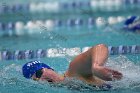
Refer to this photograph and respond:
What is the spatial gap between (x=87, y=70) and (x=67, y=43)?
284cm

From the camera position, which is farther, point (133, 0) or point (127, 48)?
point (133, 0)

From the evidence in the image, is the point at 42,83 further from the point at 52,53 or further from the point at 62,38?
the point at 62,38

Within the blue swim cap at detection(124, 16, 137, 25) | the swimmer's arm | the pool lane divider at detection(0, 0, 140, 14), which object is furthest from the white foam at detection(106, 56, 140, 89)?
the pool lane divider at detection(0, 0, 140, 14)

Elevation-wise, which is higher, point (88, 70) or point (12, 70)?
point (88, 70)

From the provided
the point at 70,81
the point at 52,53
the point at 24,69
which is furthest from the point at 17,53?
the point at 70,81

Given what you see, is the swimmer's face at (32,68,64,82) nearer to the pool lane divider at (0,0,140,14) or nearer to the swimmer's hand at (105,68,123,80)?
the swimmer's hand at (105,68,123,80)

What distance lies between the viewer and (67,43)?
18.2 feet

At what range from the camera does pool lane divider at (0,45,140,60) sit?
4906 mm

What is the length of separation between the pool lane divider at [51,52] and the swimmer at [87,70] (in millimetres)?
1787

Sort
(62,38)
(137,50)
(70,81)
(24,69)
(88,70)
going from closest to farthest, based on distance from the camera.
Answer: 1. (88,70)
2. (70,81)
3. (24,69)
4. (137,50)
5. (62,38)

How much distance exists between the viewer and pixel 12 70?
13.3 ft

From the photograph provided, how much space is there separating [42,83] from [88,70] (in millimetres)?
524

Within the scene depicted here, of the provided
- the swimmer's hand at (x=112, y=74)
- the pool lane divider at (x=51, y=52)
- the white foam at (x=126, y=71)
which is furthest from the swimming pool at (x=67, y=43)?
the swimmer's hand at (x=112, y=74)

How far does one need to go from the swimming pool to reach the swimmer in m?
0.08
